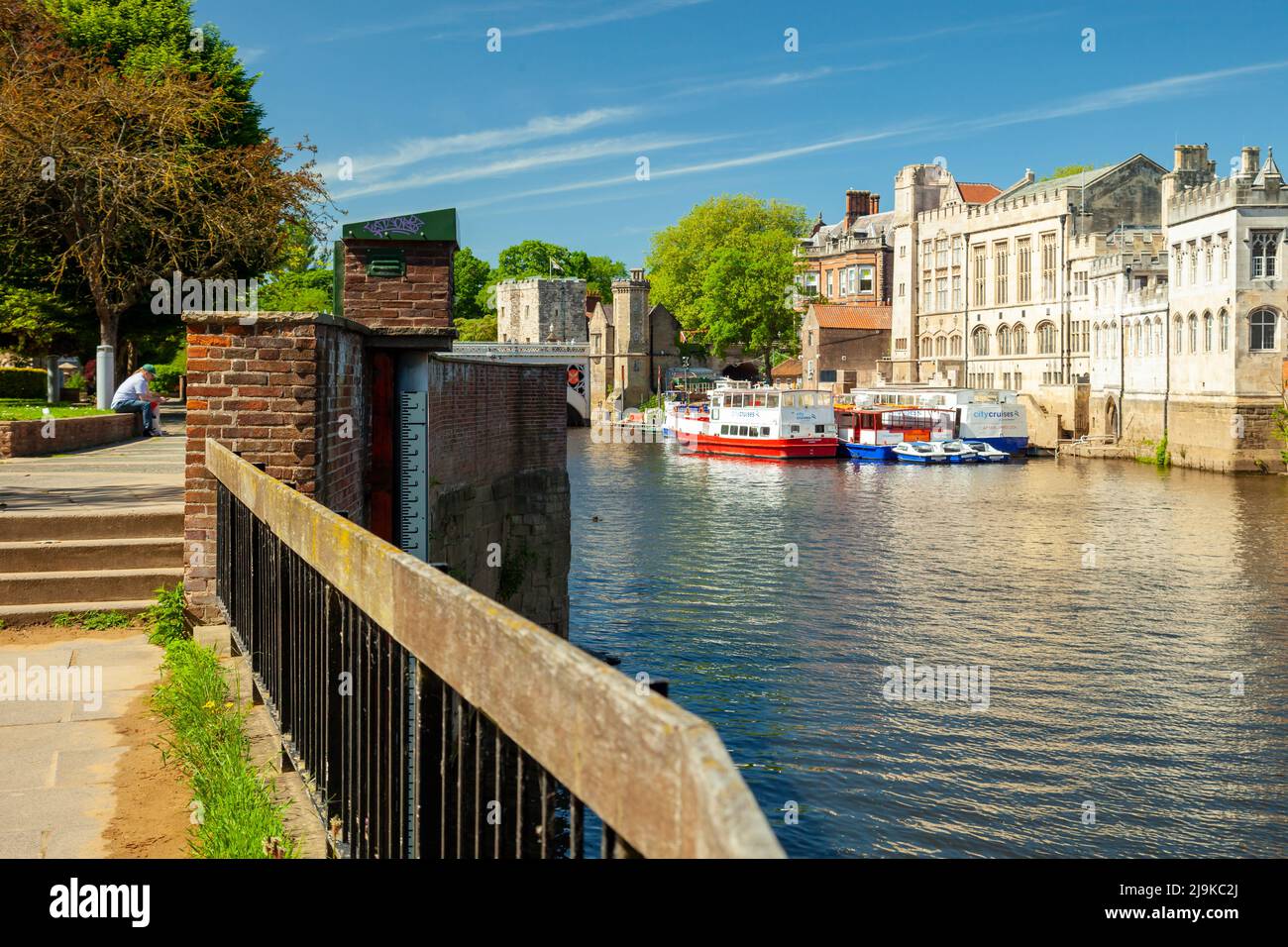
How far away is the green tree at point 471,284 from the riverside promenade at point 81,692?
111465mm

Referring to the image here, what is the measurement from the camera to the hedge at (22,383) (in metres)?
38.2

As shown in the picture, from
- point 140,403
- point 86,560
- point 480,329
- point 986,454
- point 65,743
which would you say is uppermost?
point 480,329

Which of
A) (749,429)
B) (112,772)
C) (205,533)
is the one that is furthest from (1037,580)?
(749,429)

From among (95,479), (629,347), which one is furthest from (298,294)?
(95,479)

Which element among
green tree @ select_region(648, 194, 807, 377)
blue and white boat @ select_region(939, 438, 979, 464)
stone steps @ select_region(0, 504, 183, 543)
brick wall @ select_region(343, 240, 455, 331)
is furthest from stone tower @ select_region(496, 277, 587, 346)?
stone steps @ select_region(0, 504, 183, 543)

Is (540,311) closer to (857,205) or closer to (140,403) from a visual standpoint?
(857,205)

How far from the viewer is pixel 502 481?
59.5 ft

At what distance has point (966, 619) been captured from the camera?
24562mm

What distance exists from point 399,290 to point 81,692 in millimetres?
5459

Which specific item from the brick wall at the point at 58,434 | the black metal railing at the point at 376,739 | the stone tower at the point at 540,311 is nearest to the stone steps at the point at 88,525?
the black metal railing at the point at 376,739

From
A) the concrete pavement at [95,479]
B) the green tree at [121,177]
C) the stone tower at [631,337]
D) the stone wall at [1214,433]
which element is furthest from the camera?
the stone tower at [631,337]

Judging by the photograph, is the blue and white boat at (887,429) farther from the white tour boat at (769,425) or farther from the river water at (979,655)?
the river water at (979,655)

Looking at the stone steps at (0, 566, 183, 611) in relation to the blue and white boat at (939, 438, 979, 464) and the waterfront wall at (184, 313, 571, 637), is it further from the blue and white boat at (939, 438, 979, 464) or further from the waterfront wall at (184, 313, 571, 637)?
the blue and white boat at (939, 438, 979, 464)
